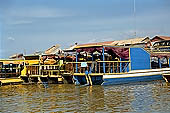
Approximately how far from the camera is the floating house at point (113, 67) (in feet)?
60.3

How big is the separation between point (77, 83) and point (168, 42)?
19178 mm

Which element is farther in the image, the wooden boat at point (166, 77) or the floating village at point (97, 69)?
the wooden boat at point (166, 77)

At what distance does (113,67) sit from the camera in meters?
18.9

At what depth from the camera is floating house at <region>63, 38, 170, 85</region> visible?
18.4 m

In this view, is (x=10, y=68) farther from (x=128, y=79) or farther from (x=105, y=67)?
(x=128, y=79)

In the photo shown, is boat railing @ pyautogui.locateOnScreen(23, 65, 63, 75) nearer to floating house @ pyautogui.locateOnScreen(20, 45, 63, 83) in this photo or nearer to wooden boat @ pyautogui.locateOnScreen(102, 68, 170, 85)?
floating house @ pyautogui.locateOnScreen(20, 45, 63, 83)

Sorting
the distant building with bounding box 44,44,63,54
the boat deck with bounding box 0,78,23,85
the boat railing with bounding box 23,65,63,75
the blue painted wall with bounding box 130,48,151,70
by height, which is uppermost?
the distant building with bounding box 44,44,63,54

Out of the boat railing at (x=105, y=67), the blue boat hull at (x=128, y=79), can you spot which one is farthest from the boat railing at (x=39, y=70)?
the blue boat hull at (x=128, y=79)

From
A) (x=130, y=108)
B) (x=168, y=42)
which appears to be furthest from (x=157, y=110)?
(x=168, y=42)

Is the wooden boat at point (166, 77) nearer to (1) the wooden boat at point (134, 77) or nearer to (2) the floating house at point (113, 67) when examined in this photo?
(1) the wooden boat at point (134, 77)

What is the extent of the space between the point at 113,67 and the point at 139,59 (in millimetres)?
3036

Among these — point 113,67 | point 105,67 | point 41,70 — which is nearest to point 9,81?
point 41,70

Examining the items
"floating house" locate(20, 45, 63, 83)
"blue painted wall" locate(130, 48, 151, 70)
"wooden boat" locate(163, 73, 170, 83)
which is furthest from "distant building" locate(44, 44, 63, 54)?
"wooden boat" locate(163, 73, 170, 83)

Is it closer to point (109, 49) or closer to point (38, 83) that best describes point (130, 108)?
point (109, 49)
